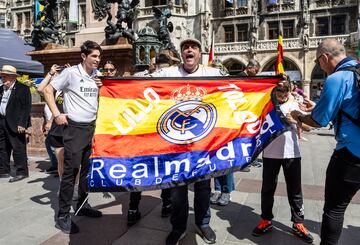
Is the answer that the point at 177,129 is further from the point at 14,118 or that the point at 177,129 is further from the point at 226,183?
the point at 14,118

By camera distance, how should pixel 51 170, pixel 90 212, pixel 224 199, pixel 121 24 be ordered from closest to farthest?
1. pixel 90 212
2. pixel 224 199
3. pixel 51 170
4. pixel 121 24

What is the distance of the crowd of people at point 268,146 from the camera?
2861 mm

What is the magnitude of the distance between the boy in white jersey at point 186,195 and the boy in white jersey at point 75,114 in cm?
95

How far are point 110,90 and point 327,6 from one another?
36.5m

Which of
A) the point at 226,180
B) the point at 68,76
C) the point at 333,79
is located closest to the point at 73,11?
the point at 68,76

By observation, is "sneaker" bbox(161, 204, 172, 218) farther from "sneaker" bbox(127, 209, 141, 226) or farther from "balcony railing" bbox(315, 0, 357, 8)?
"balcony railing" bbox(315, 0, 357, 8)

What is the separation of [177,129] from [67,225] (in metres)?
1.79

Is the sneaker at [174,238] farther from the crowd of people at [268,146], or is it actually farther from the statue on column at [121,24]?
the statue on column at [121,24]

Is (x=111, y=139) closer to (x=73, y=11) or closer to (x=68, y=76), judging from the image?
(x=68, y=76)

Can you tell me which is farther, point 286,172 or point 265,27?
point 265,27

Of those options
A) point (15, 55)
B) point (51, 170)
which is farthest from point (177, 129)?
point (15, 55)

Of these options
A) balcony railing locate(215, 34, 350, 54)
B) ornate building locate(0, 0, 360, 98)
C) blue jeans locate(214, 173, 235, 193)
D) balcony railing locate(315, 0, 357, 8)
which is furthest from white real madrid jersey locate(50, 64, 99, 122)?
balcony railing locate(315, 0, 357, 8)

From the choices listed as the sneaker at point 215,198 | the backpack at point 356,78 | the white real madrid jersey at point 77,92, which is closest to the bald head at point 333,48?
the backpack at point 356,78

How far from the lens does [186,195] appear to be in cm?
364
